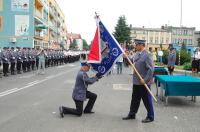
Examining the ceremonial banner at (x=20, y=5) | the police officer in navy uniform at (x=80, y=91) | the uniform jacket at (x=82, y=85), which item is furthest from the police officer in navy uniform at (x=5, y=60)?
the ceremonial banner at (x=20, y=5)

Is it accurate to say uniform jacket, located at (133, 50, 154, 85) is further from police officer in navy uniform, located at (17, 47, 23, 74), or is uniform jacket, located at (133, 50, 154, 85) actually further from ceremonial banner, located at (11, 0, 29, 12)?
ceremonial banner, located at (11, 0, 29, 12)

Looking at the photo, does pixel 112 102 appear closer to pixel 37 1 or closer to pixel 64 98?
pixel 64 98

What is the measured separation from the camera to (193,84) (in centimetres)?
1141

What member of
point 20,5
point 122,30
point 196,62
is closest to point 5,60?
point 196,62

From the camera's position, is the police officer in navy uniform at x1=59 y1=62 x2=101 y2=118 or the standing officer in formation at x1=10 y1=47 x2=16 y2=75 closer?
the police officer in navy uniform at x1=59 y1=62 x2=101 y2=118

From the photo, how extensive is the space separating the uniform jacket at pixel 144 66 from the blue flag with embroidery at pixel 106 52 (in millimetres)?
714

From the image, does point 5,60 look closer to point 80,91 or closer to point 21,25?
point 80,91

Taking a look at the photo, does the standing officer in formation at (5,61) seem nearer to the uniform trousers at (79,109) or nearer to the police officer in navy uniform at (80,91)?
the uniform trousers at (79,109)

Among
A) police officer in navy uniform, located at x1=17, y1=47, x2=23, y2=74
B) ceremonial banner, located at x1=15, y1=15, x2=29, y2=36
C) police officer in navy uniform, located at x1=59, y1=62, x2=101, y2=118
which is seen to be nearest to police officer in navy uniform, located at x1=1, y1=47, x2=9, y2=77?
police officer in navy uniform, located at x1=17, y1=47, x2=23, y2=74

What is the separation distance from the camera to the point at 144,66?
9000 millimetres

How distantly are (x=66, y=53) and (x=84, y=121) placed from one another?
40.6m

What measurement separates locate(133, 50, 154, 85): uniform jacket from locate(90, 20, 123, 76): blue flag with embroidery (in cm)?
71

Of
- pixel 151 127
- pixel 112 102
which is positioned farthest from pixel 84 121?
pixel 112 102

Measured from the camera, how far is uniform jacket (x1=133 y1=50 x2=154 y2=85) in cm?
888
